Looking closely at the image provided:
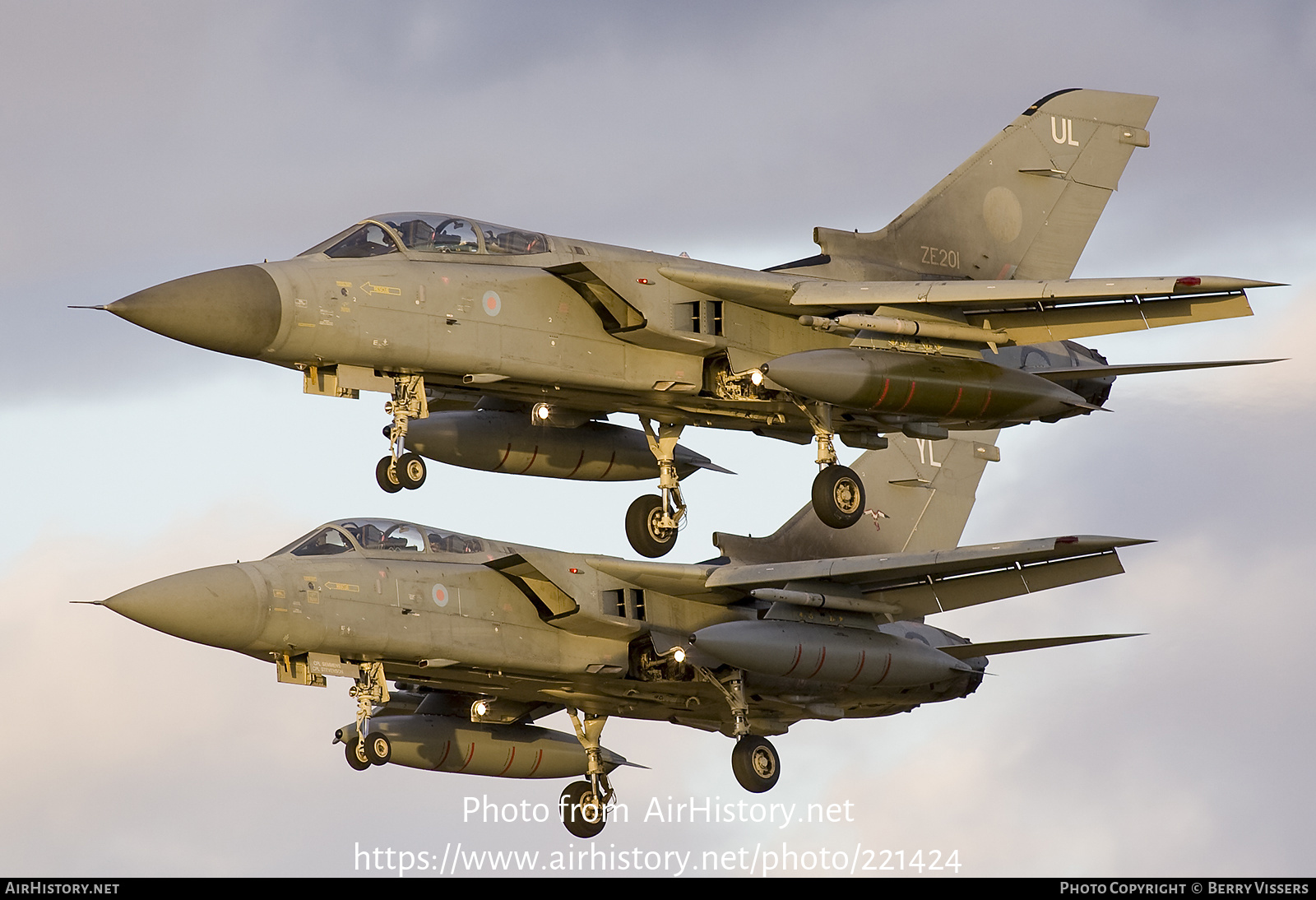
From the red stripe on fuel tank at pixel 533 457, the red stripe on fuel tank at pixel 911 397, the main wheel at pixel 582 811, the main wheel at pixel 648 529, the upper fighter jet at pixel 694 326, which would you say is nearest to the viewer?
the upper fighter jet at pixel 694 326

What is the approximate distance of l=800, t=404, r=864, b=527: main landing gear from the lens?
25.0 meters

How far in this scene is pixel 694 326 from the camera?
2402cm

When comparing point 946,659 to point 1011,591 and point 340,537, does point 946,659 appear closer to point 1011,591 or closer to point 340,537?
point 1011,591

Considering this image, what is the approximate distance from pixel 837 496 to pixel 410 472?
518 centimetres

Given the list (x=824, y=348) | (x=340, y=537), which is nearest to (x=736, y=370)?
(x=824, y=348)

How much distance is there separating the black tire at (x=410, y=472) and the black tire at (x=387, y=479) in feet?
0.16

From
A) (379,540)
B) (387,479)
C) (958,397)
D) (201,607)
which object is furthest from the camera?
(379,540)

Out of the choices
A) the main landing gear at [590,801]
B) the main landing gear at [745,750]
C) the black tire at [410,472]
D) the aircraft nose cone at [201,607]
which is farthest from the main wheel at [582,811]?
the black tire at [410,472]

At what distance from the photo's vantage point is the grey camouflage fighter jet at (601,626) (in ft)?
84.2

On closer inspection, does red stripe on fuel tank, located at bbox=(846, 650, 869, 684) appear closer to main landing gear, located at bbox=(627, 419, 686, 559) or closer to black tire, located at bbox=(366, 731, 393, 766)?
main landing gear, located at bbox=(627, 419, 686, 559)

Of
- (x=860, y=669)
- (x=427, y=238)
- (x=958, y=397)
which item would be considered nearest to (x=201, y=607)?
(x=427, y=238)

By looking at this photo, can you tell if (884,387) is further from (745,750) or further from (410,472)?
(745,750)

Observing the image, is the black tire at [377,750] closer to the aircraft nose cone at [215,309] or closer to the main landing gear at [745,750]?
the main landing gear at [745,750]

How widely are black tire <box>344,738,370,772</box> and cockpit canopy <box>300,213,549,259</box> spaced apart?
6407mm
